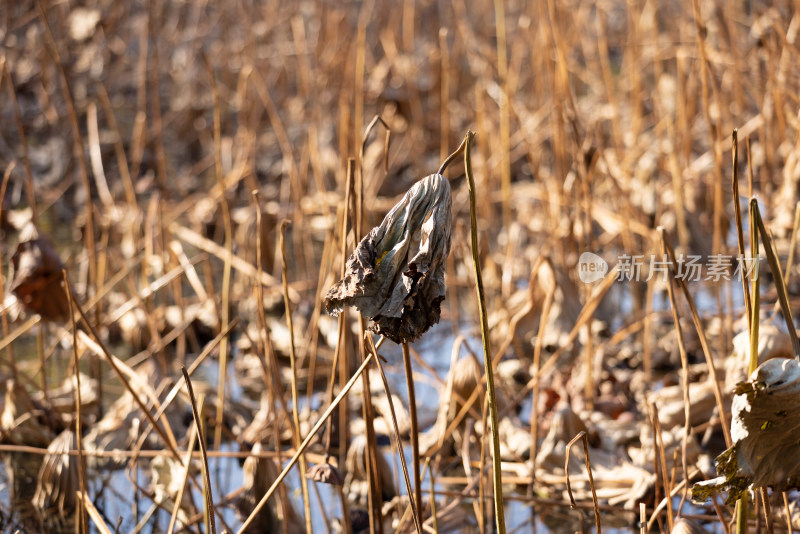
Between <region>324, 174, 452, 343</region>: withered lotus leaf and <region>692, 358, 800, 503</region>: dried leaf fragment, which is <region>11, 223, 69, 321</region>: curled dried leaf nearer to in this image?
<region>324, 174, 452, 343</region>: withered lotus leaf

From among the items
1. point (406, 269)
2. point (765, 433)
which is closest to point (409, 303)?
point (406, 269)

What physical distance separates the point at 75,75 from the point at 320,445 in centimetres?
261

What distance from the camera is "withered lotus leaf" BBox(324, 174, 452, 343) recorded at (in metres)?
0.65

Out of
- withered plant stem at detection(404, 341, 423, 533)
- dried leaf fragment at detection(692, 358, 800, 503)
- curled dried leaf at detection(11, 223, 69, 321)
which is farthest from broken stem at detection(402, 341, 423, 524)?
curled dried leaf at detection(11, 223, 69, 321)

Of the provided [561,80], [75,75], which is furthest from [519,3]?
[561,80]

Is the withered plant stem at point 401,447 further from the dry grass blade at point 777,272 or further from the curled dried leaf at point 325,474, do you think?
the dry grass blade at point 777,272

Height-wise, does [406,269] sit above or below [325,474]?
above

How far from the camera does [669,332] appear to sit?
1.85 metres

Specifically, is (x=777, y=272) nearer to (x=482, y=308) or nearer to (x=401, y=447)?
(x=482, y=308)

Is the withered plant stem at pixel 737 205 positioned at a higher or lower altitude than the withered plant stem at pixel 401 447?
higher

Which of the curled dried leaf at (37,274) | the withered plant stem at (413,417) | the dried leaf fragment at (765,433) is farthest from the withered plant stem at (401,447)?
the curled dried leaf at (37,274)

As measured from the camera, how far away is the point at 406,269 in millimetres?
658

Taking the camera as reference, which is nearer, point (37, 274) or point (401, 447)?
point (401, 447)

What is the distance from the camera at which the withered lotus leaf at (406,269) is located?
25.7 inches
